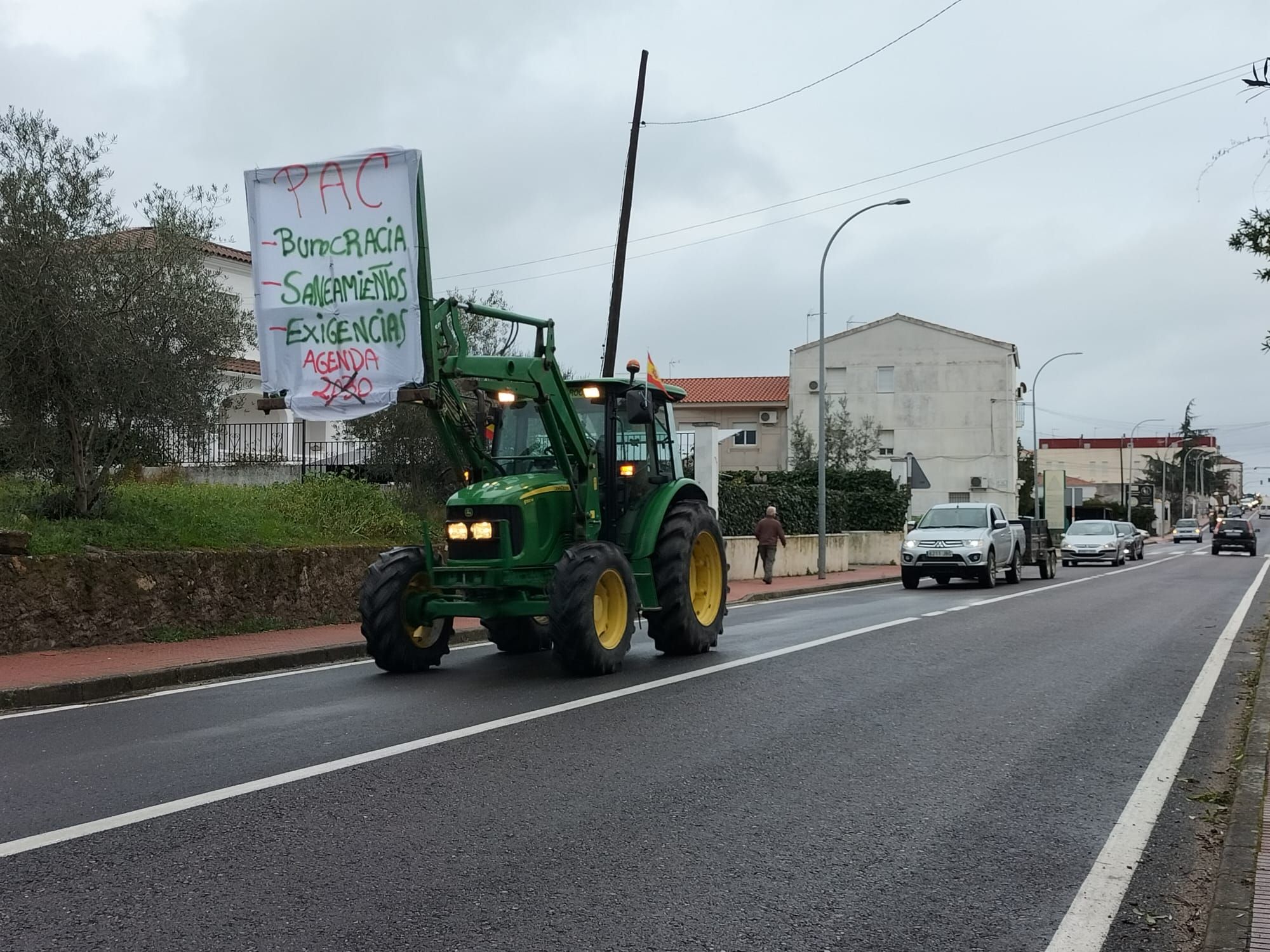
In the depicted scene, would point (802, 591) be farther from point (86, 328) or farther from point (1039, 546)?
point (86, 328)

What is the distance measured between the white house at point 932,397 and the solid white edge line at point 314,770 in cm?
5522

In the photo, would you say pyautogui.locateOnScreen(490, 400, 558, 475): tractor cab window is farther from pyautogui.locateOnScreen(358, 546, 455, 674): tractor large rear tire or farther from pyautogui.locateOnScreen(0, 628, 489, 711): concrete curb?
pyautogui.locateOnScreen(0, 628, 489, 711): concrete curb

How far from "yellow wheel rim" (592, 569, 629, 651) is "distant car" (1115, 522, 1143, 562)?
123 feet

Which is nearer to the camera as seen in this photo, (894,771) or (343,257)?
(894,771)

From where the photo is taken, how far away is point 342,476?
2050 cm

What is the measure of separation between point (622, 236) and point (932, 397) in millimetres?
46562

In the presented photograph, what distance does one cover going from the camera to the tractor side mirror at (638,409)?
35.5 ft

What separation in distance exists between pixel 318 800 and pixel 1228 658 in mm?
10247

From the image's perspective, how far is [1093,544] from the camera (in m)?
42.4

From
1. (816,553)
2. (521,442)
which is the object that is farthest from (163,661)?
(816,553)

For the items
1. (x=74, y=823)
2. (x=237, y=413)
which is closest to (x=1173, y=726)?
(x=74, y=823)

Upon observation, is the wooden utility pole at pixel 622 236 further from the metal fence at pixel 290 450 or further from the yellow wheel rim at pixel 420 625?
the yellow wheel rim at pixel 420 625

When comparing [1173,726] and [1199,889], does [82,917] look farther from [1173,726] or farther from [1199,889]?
[1173,726]

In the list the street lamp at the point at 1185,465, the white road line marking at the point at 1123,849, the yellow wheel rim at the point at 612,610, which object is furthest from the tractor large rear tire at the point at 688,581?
the street lamp at the point at 1185,465
